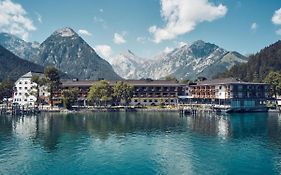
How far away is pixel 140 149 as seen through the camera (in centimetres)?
6606

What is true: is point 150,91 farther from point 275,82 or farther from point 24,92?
point 24,92

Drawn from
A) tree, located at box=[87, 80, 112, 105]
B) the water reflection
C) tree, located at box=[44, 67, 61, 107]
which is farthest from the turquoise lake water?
tree, located at box=[44, 67, 61, 107]

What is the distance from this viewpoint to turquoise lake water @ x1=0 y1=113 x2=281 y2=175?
51.4 metres

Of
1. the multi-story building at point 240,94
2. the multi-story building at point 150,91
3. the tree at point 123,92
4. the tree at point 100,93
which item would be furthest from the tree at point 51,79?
the multi-story building at point 240,94

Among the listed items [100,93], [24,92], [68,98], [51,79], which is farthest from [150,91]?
[24,92]

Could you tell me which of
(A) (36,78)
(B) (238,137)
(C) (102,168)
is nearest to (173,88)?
(A) (36,78)

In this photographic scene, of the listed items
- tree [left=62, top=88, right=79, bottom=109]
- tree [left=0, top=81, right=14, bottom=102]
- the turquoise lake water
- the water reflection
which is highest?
tree [left=0, top=81, right=14, bottom=102]

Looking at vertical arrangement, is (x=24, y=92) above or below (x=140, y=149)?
above

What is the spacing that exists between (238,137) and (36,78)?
11067cm

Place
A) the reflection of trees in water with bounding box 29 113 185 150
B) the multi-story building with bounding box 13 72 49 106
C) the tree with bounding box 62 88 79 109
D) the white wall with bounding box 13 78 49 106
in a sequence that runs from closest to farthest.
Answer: the reflection of trees in water with bounding box 29 113 185 150 → the tree with bounding box 62 88 79 109 → the multi-story building with bounding box 13 72 49 106 → the white wall with bounding box 13 78 49 106

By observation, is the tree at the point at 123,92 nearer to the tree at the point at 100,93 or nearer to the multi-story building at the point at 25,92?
the tree at the point at 100,93

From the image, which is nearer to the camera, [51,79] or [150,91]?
[51,79]

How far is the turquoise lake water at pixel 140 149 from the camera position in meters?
51.4

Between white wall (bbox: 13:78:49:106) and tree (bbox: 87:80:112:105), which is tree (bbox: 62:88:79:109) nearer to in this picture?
tree (bbox: 87:80:112:105)
